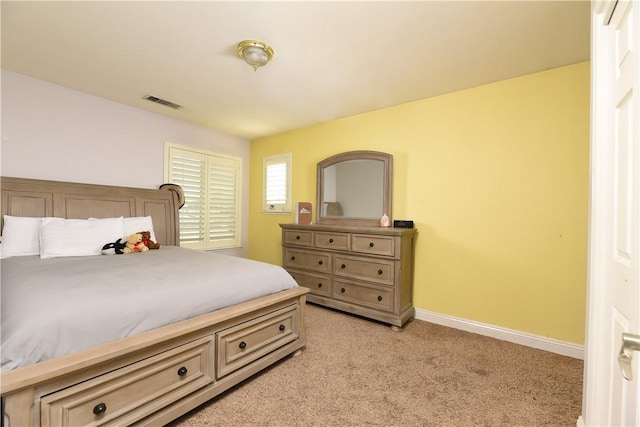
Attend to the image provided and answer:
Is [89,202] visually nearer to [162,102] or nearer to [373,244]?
[162,102]

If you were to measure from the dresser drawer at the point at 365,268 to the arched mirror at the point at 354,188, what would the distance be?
513 millimetres

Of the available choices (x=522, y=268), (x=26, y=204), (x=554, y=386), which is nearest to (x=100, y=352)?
(x=26, y=204)

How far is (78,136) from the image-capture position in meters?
2.88

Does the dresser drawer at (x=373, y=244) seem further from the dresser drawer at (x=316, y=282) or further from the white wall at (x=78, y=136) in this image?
the white wall at (x=78, y=136)

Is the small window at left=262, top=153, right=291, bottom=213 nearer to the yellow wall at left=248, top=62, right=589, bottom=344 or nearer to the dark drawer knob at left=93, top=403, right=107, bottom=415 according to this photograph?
the yellow wall at left=248, top=62, right=589, bottom=344

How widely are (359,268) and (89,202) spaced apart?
9.58 feet

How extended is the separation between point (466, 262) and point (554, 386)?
1.10 m

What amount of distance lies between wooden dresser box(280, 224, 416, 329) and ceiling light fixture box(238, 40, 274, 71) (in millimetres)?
1760

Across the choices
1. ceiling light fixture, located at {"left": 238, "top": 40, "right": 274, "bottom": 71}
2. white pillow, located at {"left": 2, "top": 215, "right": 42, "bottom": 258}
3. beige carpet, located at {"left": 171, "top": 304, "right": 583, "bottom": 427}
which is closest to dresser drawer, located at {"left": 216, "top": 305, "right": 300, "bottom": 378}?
beige carpet, located at {"left": 171, "top": 304, "right": 583, "bottom": 427}

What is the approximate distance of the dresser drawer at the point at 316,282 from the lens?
312 cm

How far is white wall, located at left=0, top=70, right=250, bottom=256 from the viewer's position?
2525 millimetres

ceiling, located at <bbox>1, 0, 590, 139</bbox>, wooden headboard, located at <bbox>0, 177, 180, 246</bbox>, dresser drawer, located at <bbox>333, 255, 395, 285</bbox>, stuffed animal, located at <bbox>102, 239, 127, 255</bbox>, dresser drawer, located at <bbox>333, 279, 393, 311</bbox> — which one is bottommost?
dresser drawer, located at <bbox>333, 279, 393, 311</bbox>

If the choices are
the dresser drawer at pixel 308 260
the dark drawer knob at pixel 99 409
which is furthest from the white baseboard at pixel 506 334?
the dark drawer knob at pixel 99 409

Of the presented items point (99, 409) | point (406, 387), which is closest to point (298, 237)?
point (406, 387)
